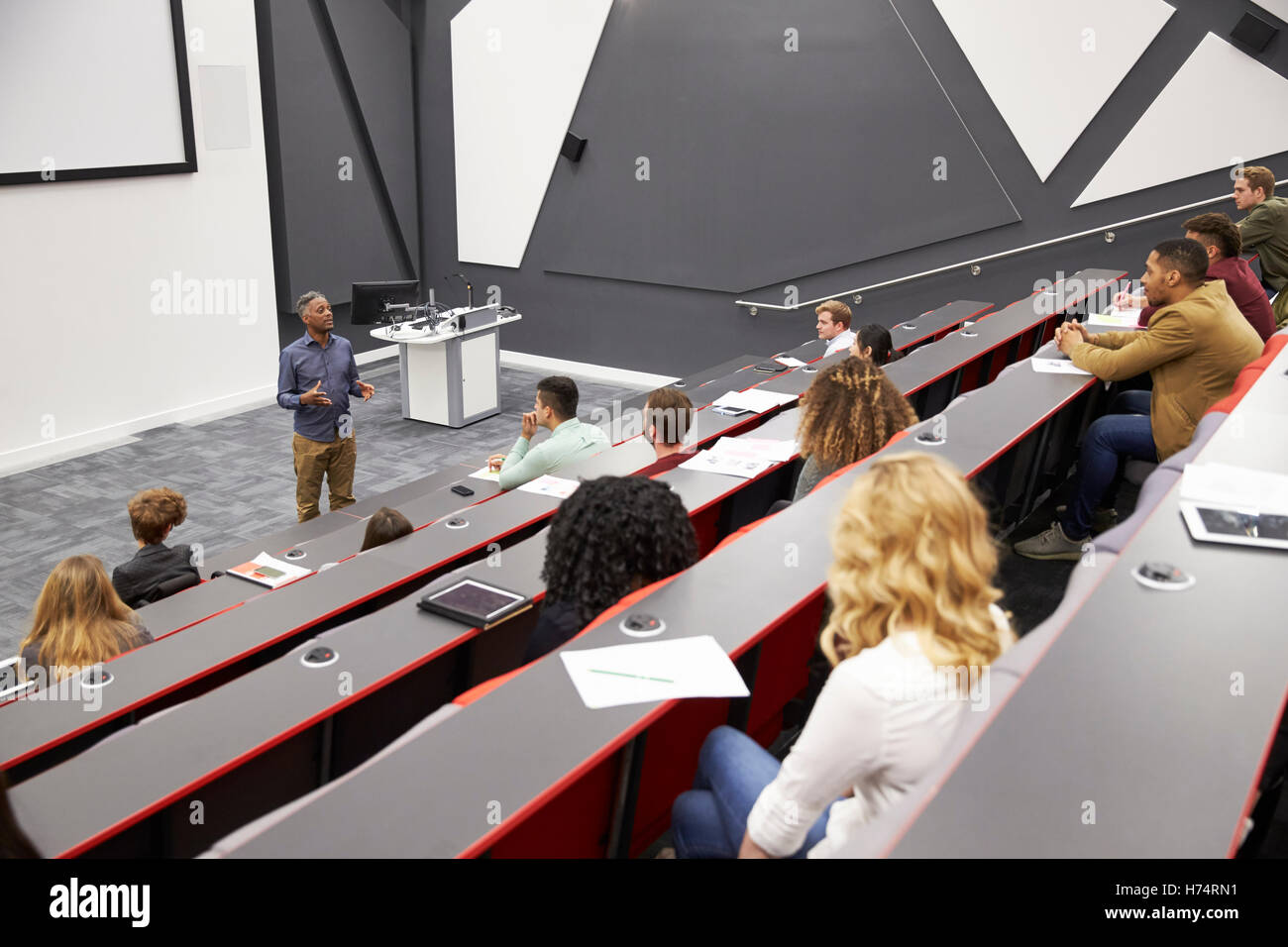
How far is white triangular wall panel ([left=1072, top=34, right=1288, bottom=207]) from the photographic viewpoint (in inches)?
222

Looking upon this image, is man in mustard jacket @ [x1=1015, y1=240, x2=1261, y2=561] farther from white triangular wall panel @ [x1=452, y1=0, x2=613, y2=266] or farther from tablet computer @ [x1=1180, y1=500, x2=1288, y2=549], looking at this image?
white triangular wall panel @ [x1=452, y1=0, x2=613, y2=266]

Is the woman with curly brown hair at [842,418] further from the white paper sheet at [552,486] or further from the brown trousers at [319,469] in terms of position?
the brown trousers at [319,469]

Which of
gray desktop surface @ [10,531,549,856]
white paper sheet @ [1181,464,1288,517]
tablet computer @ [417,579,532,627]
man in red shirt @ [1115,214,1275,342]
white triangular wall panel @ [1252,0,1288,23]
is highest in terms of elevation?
white triangular wall panel @ [1252,0,1288,23]

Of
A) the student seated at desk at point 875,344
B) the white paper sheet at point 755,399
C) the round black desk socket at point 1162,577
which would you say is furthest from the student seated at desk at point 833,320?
the round black desk socket at point 1162,577

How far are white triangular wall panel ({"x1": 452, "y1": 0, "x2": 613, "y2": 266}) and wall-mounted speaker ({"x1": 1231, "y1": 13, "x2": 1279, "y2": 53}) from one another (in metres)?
4.08

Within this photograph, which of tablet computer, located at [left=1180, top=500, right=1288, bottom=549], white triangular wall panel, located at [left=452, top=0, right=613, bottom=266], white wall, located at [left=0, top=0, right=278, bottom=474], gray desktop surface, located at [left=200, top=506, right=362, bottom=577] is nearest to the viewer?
tablet computer, located at [left=1180, top=500, right=1288, bottom=549]

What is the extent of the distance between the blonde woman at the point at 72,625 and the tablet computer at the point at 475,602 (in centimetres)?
90

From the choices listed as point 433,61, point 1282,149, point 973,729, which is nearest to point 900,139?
point 1282,149

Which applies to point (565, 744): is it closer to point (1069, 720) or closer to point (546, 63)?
point (1069, 720)

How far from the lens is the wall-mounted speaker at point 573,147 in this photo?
7777mm

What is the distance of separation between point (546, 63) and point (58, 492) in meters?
4.57

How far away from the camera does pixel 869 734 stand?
148 cm

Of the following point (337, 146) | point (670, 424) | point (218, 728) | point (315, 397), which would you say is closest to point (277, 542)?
point (315, 397)

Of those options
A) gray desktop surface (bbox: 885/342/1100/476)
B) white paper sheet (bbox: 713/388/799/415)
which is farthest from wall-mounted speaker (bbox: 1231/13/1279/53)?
white paper sheet (bbox: 713/388/799/415)
